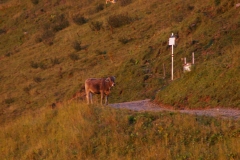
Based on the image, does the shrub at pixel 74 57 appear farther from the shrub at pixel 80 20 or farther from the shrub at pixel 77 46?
the shrub at pixel 80 20

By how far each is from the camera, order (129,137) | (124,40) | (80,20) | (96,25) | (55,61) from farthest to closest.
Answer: (80,20) < (96,25) < (55,61) < (124,40) < (129,137)

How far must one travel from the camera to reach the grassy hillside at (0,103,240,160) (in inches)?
484

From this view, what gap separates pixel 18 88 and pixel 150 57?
29.5 feet

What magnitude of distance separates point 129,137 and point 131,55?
1655 centimetres

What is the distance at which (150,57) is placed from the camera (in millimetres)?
28594

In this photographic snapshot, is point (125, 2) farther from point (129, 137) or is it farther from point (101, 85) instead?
point (129, 137)

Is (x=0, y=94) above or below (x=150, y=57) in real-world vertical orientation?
below

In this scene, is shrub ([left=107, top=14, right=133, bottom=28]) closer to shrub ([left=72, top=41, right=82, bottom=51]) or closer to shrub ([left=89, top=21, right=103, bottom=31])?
shrub ([left=89, top=21, right=103, bottom=31])

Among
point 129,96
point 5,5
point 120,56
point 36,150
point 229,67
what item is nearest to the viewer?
point 36,150

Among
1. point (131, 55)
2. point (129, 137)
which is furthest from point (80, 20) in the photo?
point (129, 137)

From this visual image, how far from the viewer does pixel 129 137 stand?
13391 millimetres

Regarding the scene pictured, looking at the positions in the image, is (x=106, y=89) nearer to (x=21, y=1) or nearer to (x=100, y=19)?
(x=100, y=19)

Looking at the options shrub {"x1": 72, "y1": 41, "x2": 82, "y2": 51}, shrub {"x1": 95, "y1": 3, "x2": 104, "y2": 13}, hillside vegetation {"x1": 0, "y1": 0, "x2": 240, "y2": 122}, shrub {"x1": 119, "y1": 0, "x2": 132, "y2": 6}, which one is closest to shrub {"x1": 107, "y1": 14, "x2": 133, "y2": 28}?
hillside vegetation {"x1": 0, "y1": 0, "x2": 240, "y2": 122}

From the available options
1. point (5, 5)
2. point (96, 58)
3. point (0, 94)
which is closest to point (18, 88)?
point (0, 94)
